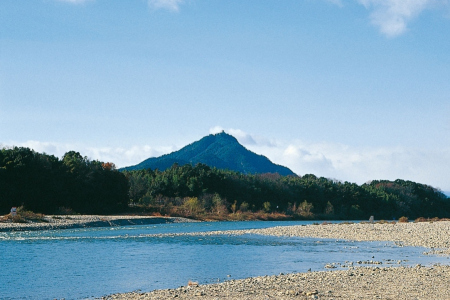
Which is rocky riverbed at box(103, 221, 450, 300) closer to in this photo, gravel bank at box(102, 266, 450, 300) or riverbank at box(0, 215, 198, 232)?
gravel bank at box(102, 266, 450, 300)

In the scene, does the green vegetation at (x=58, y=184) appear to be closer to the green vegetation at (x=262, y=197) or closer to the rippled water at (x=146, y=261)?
the green vegetation at (x=262, y=197)

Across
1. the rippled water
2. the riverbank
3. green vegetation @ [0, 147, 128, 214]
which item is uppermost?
green vegetation @ [0, 147, 128, 214]

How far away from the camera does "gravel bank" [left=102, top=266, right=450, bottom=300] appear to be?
1630cm

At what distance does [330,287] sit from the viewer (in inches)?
704

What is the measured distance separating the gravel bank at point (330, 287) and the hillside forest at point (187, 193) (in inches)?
2157

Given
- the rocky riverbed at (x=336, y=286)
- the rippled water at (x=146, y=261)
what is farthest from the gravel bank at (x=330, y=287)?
the rippled water at (x=146, y=261)

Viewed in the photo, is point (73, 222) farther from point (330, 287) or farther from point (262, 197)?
point (262, 197)

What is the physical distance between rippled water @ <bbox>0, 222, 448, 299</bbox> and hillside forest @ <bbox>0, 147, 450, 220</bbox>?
103ft

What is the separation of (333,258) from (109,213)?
191ft

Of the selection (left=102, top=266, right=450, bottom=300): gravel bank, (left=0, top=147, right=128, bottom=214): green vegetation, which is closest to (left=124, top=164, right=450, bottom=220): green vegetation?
(left=0, top=147, right=128, bottom=214): green vegetation

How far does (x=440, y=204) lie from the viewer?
14325 cm

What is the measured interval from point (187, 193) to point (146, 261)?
7414 centimetres

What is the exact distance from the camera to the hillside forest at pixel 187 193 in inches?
2771

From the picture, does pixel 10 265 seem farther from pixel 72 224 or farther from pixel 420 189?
pixel 420 189
